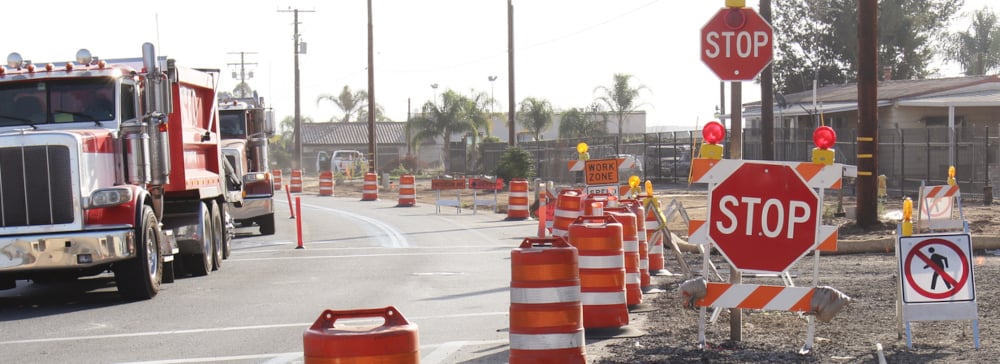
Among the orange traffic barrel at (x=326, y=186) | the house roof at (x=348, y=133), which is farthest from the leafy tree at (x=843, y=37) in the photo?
the house roof at (x=348, y=133)

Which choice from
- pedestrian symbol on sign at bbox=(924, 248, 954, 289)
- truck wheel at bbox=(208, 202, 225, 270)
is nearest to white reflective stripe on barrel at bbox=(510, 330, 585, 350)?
pedestrian symbol on sign at bbox=(924, 248, 954, 289)

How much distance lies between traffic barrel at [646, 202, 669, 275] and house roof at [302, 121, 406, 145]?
3371 inches

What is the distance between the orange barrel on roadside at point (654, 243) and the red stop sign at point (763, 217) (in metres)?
6.02

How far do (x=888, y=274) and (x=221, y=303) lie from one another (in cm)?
818

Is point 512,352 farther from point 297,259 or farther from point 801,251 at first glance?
point 297,259

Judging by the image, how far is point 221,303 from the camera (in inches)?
531

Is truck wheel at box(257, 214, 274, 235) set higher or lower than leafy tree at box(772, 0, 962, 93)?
lower

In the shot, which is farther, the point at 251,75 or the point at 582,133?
the point at 251,75

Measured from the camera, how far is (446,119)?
74.8 meters

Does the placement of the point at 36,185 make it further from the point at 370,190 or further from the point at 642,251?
the point at 370,190

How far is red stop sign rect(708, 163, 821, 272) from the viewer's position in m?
9.01

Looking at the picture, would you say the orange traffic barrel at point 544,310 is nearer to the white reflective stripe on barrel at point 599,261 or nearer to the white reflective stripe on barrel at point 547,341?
the white reflective stripe on barrel at point 547,341

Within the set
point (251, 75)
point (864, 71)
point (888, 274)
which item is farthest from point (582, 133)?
point (888, 274)

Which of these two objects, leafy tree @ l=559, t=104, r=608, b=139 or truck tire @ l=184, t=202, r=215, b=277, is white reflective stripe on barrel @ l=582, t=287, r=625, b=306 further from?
leafy tree @ l=559, t=104, r=608, b=139
